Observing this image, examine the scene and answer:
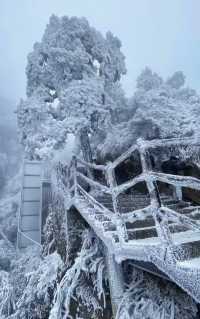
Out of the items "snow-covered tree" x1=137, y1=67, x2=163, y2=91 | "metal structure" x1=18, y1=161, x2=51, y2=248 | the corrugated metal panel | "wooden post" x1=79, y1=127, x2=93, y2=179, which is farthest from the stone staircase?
"snow-covered tree" x1=137, y1=67, x2=163, y2=91

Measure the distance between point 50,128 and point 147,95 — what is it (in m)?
2.86

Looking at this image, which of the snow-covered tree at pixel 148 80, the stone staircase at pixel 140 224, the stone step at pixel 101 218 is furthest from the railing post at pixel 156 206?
the snow-covered tree at pixel 148 80

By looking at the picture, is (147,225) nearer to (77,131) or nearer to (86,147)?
(77,131)

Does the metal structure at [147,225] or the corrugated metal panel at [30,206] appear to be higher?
the corrugated metal panel at [30,206]

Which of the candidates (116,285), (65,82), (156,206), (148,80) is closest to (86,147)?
(65,82)

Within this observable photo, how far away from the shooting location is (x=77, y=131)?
6.96m

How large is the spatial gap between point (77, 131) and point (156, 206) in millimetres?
4870

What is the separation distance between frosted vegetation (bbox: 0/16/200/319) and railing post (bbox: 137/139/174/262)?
5.24ft

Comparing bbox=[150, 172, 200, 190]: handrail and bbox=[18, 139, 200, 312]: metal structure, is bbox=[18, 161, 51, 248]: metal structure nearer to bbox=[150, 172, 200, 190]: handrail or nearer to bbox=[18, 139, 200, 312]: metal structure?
bbox=[18, 139, 200, 312]: metal structure

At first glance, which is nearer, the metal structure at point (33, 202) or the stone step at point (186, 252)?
the stone step at point (186, 252)

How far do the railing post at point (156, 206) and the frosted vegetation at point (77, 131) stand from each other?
1.60 metres

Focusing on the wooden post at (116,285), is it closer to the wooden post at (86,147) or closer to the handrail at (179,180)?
the handrail at (179,180)

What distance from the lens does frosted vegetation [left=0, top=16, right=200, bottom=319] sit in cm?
423

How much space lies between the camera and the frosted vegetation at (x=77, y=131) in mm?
4230
